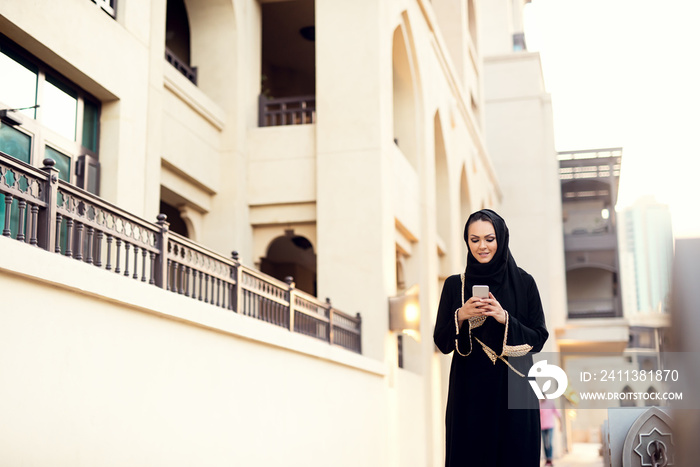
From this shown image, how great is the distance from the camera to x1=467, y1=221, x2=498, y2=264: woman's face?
375 cm

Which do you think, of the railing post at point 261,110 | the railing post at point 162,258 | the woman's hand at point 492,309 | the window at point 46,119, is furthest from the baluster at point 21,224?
the railing post at point 261,110

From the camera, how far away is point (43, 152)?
26.1 feet

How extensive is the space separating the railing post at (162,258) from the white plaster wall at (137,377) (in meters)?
0.25

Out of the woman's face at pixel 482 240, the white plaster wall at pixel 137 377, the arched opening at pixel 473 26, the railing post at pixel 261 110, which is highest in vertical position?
the arched opening at pixel 473 26

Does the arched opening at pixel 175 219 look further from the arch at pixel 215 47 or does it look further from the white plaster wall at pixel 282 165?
the arch at pixel 215 47

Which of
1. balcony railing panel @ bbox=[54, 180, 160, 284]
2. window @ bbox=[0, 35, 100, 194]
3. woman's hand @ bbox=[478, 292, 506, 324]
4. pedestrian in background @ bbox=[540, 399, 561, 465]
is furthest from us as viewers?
pedestrian in background @ bbox=[540, 399, 561, 465]

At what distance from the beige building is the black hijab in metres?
2.66

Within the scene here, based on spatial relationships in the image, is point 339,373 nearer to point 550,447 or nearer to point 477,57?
point 550,447

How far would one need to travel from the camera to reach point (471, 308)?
361 cm

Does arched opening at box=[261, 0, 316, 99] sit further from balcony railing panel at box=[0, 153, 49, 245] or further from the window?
balcony railing panel at box=[0, 153, 49, 245]

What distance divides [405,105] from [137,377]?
36.5ft

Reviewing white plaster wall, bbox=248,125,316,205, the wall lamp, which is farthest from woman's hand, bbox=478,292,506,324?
white plaster wall, bbox=248,125,316,205

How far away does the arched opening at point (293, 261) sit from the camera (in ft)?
55.6

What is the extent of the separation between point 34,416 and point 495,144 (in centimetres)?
2810
